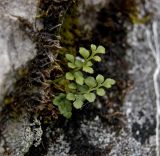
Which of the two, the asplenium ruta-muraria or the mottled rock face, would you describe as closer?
the mottled rock face

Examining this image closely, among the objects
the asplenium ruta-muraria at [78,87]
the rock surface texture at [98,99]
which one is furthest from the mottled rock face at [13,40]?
the asplenium ruta-muraria at [78,87]

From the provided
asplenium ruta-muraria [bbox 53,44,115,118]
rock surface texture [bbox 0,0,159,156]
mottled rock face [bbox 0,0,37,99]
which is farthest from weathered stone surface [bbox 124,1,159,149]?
mottled rock face [bbox 0,0,37,99]

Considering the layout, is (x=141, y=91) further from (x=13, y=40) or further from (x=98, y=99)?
(x=13, y=40)

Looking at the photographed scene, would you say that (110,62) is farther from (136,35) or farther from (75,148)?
(75,148)

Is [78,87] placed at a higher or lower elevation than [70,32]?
lower

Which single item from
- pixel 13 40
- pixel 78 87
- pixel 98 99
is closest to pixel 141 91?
pixel 98 99

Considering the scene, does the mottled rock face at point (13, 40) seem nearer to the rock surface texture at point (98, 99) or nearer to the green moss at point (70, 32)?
the rock surface texture at point (98, 99)

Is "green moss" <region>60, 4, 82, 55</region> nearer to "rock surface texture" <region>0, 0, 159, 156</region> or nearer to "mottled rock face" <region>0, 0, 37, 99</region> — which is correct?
"rock surface texture" <region>0, 0, 159, 156</region>

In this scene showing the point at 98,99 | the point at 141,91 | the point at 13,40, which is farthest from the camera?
the point at 141,91

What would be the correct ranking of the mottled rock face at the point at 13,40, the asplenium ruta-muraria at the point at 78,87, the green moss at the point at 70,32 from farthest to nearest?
the green moss at the point at 70,32
the asplenium ruta-muraria at the point at 78,87
the mottled rock face at the point at 13,40

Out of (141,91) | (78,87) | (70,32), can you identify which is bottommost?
(141,91)
